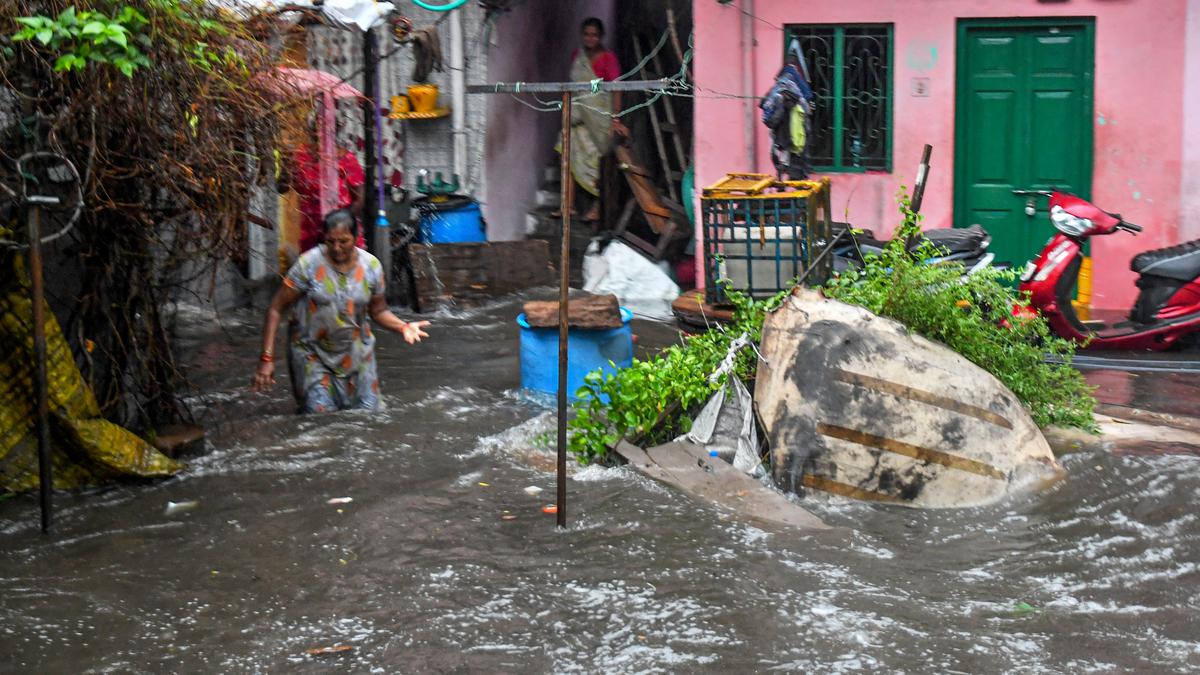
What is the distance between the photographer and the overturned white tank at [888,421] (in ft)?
20.5

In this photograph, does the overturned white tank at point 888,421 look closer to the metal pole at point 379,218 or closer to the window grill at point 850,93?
the window grill at point 850,93

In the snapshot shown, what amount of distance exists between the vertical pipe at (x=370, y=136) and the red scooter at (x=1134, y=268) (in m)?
5.93

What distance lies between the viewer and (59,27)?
17.7 ft

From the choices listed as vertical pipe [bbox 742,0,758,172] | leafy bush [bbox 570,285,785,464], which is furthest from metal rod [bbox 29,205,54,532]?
vertical pipe [bbox 742,0,758,172]

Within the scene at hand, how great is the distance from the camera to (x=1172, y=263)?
31.2ft

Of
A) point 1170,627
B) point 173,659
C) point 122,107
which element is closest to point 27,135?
point 122,107

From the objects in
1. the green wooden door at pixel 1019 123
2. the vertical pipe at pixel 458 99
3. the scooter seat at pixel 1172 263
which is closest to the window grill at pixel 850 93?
the green wooden door at pixel 1019 123

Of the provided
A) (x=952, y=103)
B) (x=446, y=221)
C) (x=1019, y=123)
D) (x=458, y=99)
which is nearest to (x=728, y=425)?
(x=952, y=103)

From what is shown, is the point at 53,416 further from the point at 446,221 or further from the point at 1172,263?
the point at 1172,263

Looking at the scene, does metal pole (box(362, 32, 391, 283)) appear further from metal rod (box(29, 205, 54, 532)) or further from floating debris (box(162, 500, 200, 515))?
metal rod (box(29, 205, 54, 532))

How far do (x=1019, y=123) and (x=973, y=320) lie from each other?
521 cm

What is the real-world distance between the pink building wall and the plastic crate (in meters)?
1.53

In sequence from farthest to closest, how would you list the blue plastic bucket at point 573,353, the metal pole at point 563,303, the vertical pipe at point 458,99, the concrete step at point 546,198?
the concrete step at point 546,198, the vertical pipe at point 458,99, the blue plastic bucket at point 573,353, the metal pole at point 563,303

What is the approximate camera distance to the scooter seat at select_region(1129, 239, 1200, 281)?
372 inches
